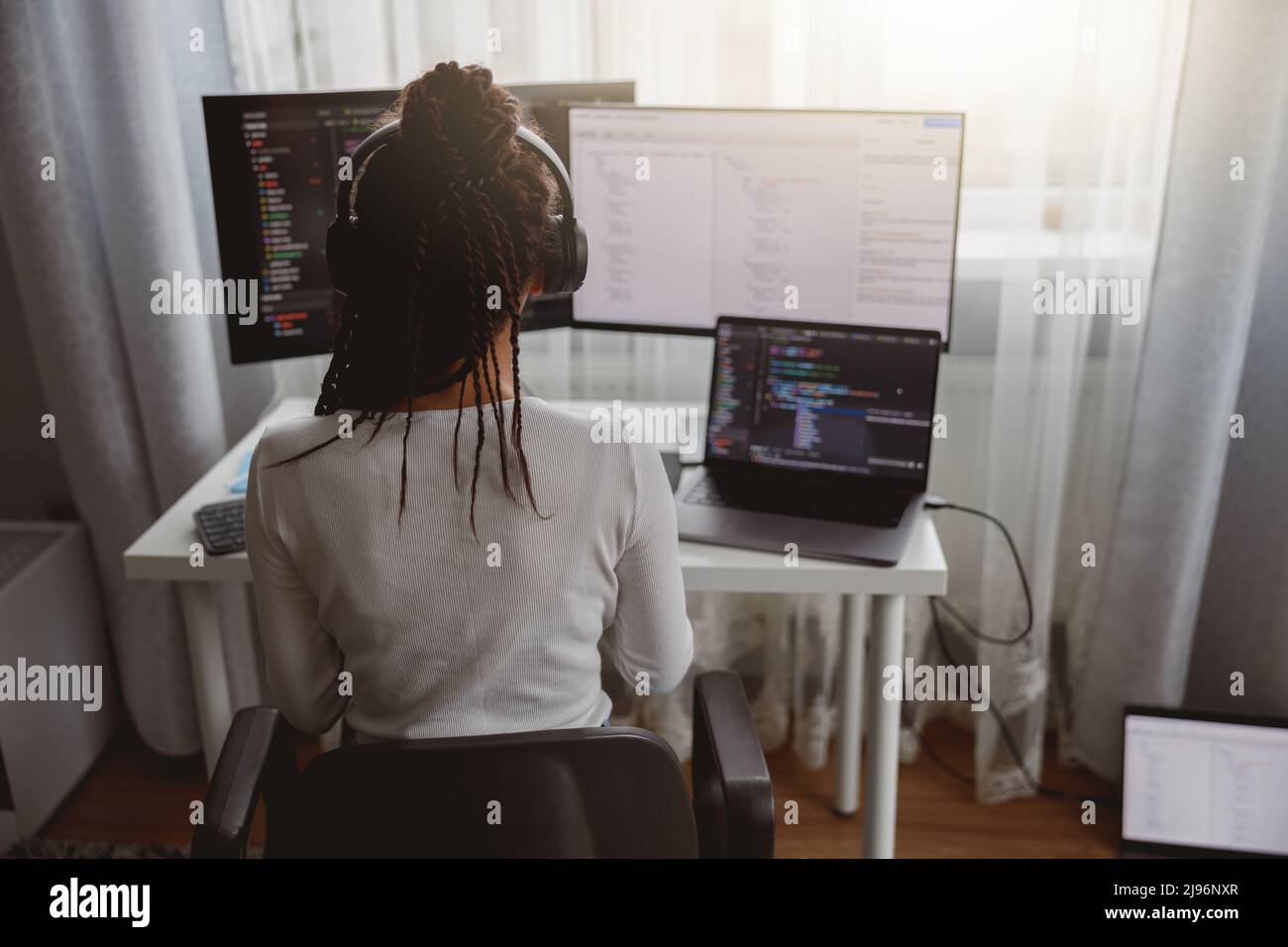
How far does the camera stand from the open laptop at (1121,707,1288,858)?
189 cm

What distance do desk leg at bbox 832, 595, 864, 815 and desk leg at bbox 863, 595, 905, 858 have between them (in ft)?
0.84

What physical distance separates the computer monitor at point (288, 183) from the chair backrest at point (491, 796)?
907 mm

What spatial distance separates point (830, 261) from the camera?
1783 millimetres

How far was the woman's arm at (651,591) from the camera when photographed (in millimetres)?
1122

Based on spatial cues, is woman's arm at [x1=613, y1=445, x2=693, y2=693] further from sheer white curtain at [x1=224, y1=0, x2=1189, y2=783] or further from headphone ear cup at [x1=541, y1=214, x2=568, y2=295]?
sheer white curtain at [x1=224, y1=0, x2=1189, y2=783]

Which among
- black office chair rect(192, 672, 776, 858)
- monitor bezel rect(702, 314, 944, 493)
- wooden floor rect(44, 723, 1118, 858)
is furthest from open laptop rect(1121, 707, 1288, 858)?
black office chair rect(192, 672, 776, 858)

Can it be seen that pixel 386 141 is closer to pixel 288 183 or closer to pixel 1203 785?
pixel 288 183

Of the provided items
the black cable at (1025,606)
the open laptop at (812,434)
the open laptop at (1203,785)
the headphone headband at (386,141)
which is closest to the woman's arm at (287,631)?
the headphone headband at (386,141)

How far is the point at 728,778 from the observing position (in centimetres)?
119

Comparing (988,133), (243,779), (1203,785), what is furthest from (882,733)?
(988,133)

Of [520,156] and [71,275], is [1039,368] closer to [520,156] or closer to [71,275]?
[520,156]

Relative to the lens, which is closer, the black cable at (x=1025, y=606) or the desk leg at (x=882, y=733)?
the desk leg at (x=882, y=733)

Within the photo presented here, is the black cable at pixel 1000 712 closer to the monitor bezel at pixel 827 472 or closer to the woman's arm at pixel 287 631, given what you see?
the monitor bezel at pixel 827 472
